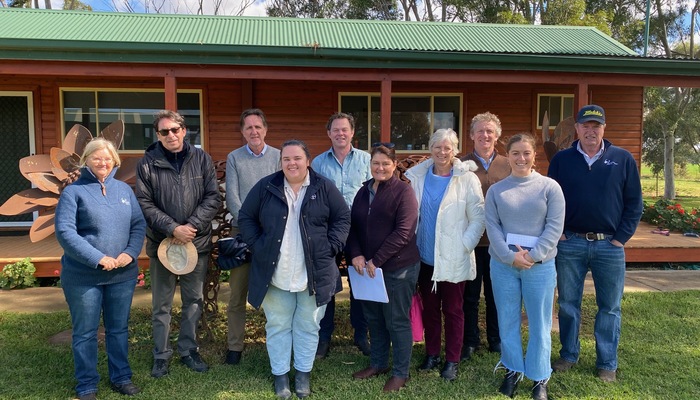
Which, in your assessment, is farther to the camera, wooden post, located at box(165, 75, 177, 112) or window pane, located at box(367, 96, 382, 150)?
window pane, located at box(367, 96, 382, 150)

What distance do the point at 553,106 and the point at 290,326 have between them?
7.55 metres

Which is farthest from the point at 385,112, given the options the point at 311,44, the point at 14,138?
the point at 14,138

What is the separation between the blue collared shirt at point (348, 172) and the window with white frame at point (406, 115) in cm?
490

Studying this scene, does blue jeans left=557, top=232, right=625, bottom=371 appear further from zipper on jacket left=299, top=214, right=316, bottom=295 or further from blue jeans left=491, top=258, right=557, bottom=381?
zipper on jacket left=299, top=214, right=316, bottom=295

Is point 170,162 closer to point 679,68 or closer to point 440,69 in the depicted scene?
point 440,69

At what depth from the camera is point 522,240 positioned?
2785 millimetres

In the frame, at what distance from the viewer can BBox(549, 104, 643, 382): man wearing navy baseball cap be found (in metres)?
3.01

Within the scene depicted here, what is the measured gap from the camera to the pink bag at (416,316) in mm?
3264

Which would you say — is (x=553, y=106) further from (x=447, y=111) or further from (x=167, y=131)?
(x=167, y=131)

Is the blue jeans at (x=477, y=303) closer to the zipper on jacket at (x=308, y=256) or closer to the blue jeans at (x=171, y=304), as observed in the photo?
the zipper on jacket at (x=308, y=256)

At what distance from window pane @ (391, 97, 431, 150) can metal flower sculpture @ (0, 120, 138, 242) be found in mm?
5156

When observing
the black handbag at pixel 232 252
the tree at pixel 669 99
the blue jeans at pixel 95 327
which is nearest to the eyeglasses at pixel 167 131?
the black handbag at pixel 232 252

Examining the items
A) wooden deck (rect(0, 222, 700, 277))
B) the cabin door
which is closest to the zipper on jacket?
wooden deck (rect(0, 222, 700, 277))

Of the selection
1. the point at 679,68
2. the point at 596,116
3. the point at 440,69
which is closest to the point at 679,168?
the point at 679,68
